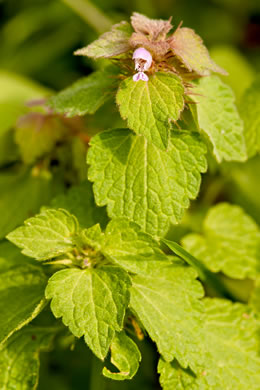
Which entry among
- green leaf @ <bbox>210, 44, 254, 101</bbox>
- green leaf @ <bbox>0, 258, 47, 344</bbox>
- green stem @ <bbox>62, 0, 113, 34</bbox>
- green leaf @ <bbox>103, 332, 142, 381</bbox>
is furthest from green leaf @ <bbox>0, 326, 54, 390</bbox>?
green stem @ <bbox>62, 0, 113, 34</bbox>

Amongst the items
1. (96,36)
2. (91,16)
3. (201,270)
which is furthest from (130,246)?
(96,36)

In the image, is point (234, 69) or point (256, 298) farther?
point (234, 69)

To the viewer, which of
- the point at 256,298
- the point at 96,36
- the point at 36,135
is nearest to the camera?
the point at 256,298

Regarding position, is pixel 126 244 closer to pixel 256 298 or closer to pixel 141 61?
pixel 141 61

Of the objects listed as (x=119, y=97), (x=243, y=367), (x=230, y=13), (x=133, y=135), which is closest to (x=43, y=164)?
(x=133, y=135)

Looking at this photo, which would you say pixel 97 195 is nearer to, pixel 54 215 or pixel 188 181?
pixel 54 215

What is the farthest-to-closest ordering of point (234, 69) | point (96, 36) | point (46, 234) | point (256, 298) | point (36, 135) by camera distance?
point (96, 36) < point (234, 69) < point (36, 135) < point (256, 298) < point (46, 234)

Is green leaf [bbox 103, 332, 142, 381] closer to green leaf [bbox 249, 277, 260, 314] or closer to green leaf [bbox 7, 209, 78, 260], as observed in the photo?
green leaf [bbox 7, 209, 78, 260]
